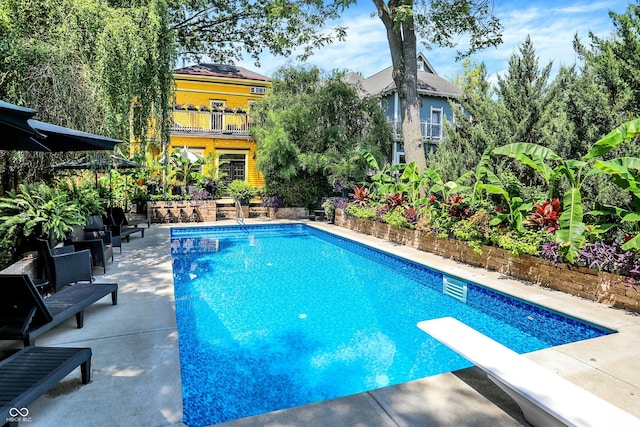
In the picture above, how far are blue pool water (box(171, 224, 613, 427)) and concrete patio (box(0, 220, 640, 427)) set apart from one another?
1.64 ft

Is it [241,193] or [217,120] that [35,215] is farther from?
[217,120]

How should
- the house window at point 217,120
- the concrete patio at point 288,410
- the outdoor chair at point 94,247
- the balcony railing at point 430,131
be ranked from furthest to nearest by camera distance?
the balcony railing at point 430,131 → the house window at point 217,120 → the outdoor chair at point 94,247 → the concrete patio at point 288,410

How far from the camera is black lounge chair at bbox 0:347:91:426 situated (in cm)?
247

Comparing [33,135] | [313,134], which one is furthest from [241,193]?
[33,135]

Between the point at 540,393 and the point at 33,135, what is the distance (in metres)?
4.55

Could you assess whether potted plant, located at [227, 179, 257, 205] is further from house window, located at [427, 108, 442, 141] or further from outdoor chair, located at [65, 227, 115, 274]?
house window, located at [427, 108, 442, 141]

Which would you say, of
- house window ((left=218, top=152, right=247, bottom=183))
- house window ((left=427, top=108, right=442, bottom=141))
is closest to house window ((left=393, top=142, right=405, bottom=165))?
house window ((left=427, top=108, right=442, bottom=141))

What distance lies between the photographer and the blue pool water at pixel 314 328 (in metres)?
4.16

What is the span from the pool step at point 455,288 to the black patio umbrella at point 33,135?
6771 millimetres

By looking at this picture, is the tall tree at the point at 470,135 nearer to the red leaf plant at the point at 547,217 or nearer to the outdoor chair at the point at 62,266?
the red leaf plant at the point at 547,217

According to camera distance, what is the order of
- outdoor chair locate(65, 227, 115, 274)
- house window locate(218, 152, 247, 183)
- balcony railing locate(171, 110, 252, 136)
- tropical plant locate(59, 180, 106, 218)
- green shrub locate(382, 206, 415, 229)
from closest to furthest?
outdoor chair locate(65, 227, 115, 274)
tropical plant locate(59, 180, 106, 218)
green shrub locate(382, 206, 415, 229)
balcony railing locate(171, 110, 252, 136)
house window locate(218, 152, 247, 183)

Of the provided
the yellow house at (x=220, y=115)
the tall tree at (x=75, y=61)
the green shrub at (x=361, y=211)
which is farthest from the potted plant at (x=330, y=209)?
the tall tree at (x=75, y=61)

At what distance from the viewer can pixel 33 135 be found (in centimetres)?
333

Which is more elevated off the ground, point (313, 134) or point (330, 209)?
point (313, 134)
